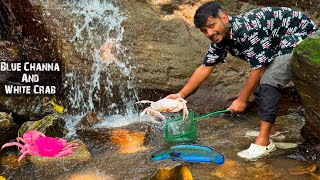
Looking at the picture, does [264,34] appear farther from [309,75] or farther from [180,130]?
[180,130]

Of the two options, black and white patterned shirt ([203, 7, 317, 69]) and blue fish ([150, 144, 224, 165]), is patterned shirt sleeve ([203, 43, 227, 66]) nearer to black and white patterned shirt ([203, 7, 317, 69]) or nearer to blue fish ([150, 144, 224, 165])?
black and white patterned shirt ([203, 7, 317, 69])

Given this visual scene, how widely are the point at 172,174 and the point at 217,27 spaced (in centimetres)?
147

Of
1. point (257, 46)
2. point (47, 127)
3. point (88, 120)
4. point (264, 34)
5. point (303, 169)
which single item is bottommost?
point (88, 120)

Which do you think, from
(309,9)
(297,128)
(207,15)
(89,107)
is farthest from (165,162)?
(309,9)

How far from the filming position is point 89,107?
570 cm

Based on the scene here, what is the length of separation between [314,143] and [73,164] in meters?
2.32

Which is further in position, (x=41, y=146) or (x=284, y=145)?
(x=41, y=146)

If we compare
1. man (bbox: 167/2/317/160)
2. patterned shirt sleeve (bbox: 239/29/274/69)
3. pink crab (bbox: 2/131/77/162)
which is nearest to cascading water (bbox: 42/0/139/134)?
pink crab (bbox: 2/131/77/162)

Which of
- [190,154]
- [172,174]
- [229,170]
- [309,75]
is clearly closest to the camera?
[172,174]

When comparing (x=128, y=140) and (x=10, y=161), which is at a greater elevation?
(x=128, y=140)

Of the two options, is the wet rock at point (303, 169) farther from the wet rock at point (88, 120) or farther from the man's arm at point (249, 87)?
the wet rock at point (88, 120)

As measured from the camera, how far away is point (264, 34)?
11.6 feet

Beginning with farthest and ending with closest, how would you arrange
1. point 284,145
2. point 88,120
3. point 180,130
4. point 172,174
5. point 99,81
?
point 99,81
point 88,120
point 180,130
point 284,145
point 172,174

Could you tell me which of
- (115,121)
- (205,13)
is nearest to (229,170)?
(205,13)
